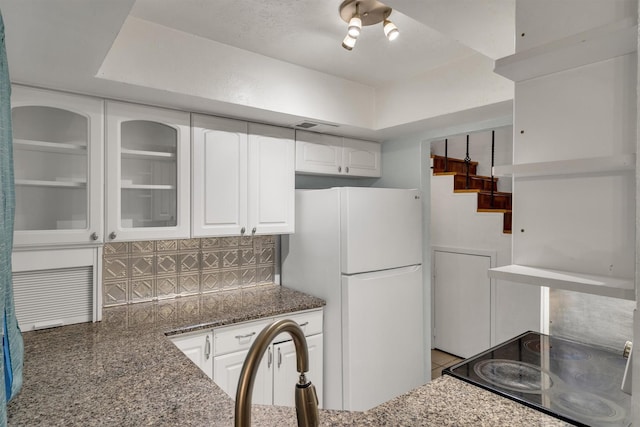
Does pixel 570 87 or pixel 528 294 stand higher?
pixel 570 87

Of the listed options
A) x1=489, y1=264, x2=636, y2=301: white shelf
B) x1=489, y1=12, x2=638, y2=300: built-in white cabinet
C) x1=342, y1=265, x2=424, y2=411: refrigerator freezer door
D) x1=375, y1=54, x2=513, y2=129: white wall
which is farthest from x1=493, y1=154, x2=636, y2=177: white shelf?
x1=342, y1=265, x2=424, y2=411: refrigerator freezer door

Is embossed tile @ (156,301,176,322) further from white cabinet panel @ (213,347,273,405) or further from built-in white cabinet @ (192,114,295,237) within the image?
built-in white cabinet @ (192,114,295,237)

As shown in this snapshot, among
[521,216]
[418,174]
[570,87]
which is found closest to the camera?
[570,87]

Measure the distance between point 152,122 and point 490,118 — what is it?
2.13 meters

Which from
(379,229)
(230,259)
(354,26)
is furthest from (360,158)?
(354,26)

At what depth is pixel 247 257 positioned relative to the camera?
2830 mm

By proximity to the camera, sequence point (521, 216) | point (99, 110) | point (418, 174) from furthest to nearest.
Answer: point (418, 174), point (99, 110), point (521, 216)

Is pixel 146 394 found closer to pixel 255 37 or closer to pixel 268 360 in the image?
pixel 268 360

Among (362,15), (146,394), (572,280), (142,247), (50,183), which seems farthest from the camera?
(142,247)

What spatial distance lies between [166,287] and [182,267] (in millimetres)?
163

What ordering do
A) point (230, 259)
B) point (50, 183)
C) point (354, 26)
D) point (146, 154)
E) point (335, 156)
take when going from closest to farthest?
point (354, 26) → point (50, 183) → point (146, 154) → point (230, 259) → point (335, 156)

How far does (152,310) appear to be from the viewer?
2227 mm

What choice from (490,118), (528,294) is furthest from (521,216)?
(528,294)

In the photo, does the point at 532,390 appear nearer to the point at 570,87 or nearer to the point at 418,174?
the point at 570,87
